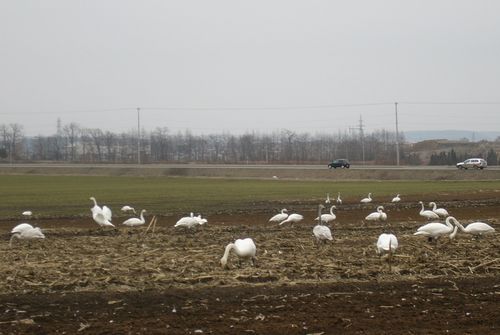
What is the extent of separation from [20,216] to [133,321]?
24.7 m

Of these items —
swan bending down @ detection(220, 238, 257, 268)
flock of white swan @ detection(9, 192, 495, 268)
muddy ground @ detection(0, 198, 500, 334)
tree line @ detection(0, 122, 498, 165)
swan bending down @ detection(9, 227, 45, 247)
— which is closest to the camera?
muddy ground @ detection(0, 198, 500, 334)

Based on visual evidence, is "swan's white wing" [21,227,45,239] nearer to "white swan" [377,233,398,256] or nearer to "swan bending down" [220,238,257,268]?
"swan bending down" [220,238,257,268]

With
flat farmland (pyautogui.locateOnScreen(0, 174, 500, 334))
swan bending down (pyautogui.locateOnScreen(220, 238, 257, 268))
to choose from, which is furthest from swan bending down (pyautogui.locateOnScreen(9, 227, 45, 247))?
swan bending down (pyautogui.locateOnScreen(220, 238, 257, 268))

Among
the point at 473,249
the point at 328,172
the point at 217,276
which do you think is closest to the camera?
the point at 217,276

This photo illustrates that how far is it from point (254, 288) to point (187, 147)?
16728 cm

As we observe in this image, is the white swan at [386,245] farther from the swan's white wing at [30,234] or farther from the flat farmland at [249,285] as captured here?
the swan's white wing at [30,234]

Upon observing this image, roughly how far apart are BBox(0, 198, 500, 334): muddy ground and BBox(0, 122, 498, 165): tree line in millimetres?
117158

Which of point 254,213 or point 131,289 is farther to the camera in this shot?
point 254,213

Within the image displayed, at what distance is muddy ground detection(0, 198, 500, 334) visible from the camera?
1024 centimetres

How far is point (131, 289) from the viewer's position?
41.8ft

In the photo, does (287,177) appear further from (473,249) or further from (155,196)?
(473,249)

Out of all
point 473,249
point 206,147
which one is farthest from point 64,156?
point 473,249

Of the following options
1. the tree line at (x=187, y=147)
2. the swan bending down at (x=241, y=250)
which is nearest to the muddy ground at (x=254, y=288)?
the swan bending down at (x=241, y=250)

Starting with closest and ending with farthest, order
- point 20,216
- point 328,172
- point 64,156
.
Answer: point 20,216
point 328,172
point 64,156
